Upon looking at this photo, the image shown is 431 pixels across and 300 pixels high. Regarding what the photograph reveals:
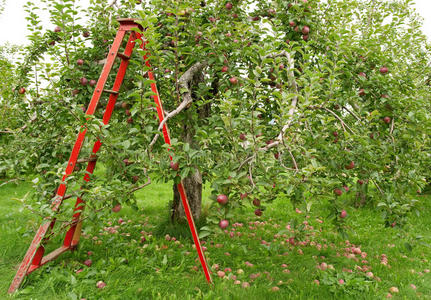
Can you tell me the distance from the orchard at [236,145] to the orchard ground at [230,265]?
23mm

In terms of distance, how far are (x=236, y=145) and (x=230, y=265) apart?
6.49 feet

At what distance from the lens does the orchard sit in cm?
221

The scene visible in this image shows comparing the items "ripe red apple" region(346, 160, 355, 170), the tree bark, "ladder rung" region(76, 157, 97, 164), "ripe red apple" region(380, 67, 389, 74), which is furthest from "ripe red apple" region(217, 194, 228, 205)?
the tree bark

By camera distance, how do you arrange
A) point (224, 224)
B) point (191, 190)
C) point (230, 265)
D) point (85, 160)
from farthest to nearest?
point (191, 190) < point (230, 265) < point (85, 160) < point (224, 224)

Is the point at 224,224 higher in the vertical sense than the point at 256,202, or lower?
lower

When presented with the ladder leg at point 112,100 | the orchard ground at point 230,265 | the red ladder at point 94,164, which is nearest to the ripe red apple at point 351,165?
the orchard ground at point 230,265

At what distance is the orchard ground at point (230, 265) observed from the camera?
2.71 meters

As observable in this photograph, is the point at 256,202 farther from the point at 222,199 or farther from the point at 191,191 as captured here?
the point at 191,191

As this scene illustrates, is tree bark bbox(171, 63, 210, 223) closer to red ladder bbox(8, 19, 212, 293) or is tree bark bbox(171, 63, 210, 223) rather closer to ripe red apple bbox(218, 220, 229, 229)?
red ladder bbox(8, 19, 212, 293)

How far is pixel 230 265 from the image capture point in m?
3.55

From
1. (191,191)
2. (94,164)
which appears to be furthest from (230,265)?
(94,164)

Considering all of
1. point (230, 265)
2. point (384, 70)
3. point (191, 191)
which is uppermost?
point (384, 70)

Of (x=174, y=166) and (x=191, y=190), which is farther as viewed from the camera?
(x=191, y=190)

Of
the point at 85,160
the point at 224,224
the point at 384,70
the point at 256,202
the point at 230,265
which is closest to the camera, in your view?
the point at 224,224
